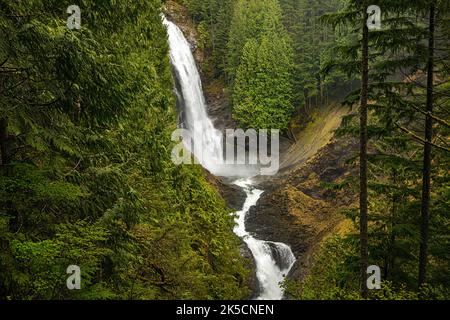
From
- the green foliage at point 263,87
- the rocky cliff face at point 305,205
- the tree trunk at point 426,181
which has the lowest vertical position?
the rocky cliff face at point 305,205

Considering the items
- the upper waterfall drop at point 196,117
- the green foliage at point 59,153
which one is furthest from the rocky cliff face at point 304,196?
the green foliage at point 59,153

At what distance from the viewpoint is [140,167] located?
12.1 meters

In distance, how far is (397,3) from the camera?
9578 mm

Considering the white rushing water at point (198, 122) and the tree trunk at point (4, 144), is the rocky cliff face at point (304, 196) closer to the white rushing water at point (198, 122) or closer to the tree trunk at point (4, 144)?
the white rushing water at point (198, 122)

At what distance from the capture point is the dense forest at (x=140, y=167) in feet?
18.9

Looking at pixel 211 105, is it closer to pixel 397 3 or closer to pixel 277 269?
pixel 277 269

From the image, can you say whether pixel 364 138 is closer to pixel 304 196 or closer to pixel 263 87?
pixel 304 196

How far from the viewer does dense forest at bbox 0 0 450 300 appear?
18.9 feet

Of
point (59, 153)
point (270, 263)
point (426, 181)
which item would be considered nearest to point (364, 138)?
point (426, 181)

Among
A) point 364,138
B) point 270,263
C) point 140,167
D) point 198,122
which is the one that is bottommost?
point 270,263

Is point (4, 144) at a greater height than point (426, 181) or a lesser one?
greater
